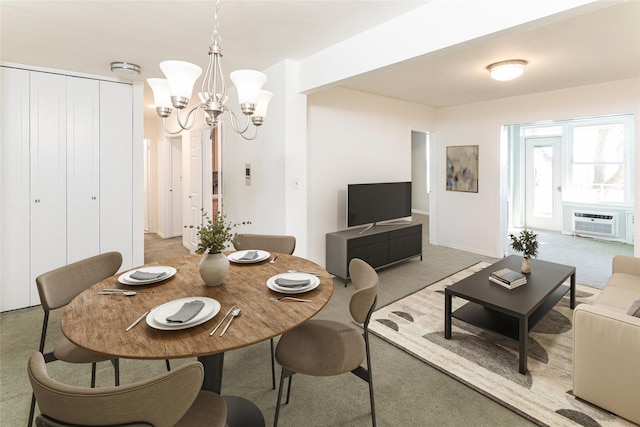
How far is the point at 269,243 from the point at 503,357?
1.96 metres

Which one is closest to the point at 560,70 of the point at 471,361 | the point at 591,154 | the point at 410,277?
the point at 410,277

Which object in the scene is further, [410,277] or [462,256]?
[462,256]

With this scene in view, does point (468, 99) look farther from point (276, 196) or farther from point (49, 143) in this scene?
point (49, 143)

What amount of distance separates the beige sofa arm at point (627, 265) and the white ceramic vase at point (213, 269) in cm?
337

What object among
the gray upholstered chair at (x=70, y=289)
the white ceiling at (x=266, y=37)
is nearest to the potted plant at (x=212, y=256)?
the gray upholstered chair at (x=70, y=289)

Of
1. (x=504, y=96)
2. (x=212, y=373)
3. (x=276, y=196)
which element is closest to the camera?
(x=212, y=373)

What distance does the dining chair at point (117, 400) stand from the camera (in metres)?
0.91

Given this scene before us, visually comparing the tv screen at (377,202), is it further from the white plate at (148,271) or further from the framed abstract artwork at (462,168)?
the white plate at (148,271)

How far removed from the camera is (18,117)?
10.8 feet

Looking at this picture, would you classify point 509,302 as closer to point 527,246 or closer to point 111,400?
point 527,246

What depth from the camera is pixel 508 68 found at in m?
3.40

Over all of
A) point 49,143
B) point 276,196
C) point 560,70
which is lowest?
point 276,196

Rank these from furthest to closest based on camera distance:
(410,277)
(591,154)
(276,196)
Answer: (591,154)
(410,277)
(276,196)

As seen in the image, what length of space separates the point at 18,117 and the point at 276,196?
2633 millimetres
